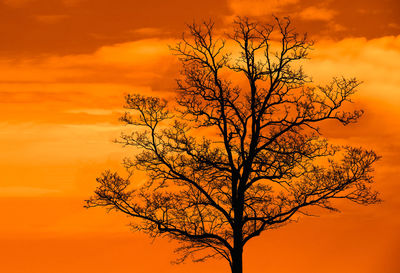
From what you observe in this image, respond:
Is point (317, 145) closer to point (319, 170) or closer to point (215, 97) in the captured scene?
point (319, 170)

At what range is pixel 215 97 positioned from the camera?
22484 mm

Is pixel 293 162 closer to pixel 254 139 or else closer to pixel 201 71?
pixel 254 139

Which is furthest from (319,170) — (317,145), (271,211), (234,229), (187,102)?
(187,102)

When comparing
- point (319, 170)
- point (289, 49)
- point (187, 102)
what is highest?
point (289, 49)

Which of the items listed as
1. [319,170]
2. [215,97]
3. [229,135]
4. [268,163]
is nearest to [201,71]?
Answer: [215,97]

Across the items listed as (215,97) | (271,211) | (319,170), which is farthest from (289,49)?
(271,211)

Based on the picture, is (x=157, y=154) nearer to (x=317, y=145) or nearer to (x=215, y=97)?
(x=215, y=97)

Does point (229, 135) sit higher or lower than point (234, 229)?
higher

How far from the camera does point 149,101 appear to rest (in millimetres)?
22375

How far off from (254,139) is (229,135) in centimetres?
93

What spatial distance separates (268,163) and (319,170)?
1991 millimetres

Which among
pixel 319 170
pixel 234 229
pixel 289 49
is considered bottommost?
pixel 234 229

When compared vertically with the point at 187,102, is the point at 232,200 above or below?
below

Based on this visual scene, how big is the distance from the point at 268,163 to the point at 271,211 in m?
1.83
